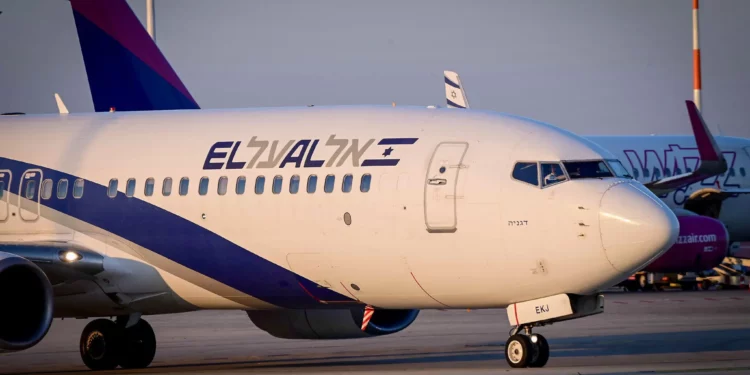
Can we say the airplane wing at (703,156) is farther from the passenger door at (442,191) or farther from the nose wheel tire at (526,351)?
the nose wheel tire at (526,351)

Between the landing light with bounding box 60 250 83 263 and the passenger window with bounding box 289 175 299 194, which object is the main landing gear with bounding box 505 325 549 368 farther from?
the landing light with bounding box 60 250 83 263

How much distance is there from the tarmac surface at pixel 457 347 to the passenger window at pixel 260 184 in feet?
9.73

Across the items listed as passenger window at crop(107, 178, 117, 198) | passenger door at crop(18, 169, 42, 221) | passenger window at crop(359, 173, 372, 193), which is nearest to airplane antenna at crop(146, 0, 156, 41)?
passenger door at crop(18, 169, 42, 221)

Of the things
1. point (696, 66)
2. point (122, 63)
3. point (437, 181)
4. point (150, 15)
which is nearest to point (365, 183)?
point (437, 181)

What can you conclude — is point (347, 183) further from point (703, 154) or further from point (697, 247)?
point (703, 154)

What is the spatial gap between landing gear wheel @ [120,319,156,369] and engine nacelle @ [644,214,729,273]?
21.6m

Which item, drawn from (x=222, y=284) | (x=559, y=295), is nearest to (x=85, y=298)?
(x=222, y=284)

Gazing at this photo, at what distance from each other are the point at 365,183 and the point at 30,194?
256 inches

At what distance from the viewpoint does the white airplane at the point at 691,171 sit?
49438 millimetres

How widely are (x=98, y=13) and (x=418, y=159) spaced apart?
41.7ft

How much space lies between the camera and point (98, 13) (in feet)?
104

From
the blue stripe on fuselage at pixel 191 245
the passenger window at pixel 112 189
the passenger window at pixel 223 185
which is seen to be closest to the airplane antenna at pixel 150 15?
the blue stripe on fuselage at pixel 191 245

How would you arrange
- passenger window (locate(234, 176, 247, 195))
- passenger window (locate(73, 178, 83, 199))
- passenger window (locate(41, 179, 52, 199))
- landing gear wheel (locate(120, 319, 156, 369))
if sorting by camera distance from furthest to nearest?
1. landing gear wheel (locate(120, 319, 156, 369))
2. passenger window (locate(41, 179, 52, 199))
3. passenger window (locate(73, 178, 83, 199))
4. passenger window (locate(234, 176, 247, 195))

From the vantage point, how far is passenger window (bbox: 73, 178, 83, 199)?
2409 cm
